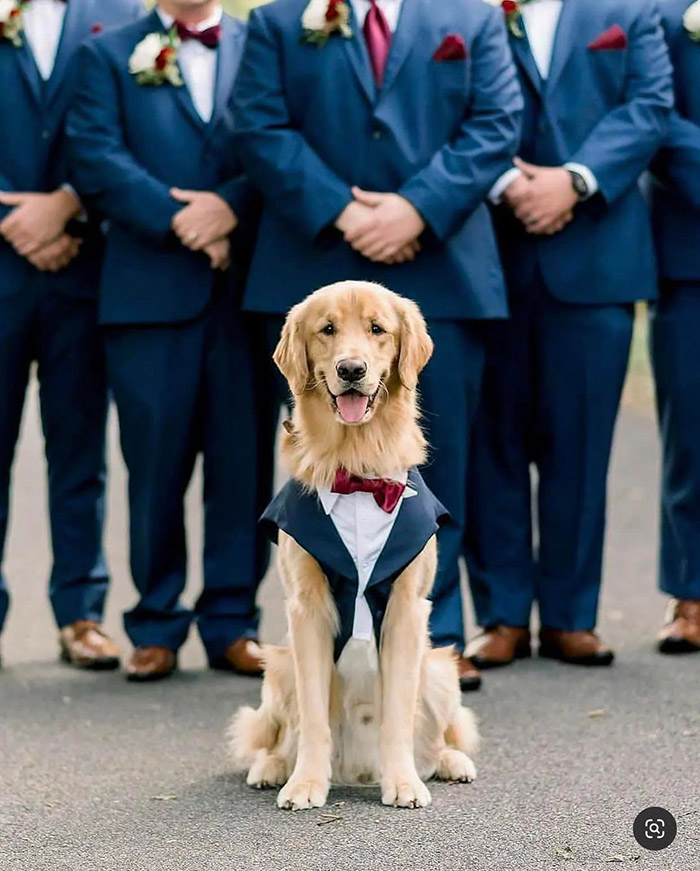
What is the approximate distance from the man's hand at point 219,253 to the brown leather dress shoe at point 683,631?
203 cm

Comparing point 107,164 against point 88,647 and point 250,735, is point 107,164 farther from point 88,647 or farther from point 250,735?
point 250,735

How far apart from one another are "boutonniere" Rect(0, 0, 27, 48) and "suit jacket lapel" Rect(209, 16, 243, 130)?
2.33 ft

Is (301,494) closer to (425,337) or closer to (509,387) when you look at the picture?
(425,337)

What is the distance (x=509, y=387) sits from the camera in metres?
5.50

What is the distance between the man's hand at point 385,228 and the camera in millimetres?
4949

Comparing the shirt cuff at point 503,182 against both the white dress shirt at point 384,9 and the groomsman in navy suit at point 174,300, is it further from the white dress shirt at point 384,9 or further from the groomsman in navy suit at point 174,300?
the groomsman in navy suit at point 174,300

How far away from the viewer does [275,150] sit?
5.03 meters

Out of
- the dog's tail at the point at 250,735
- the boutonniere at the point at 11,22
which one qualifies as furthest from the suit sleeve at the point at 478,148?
the dog's tail at the point at 250,735

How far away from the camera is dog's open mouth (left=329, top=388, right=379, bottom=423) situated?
3.91 meters

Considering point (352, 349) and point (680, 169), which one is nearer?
point (352, 349)

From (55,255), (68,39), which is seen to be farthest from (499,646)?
(68,39)

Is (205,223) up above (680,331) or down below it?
above

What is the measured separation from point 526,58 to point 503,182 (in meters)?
0.46

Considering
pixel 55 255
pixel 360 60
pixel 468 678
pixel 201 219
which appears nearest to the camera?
pixel 360 60
